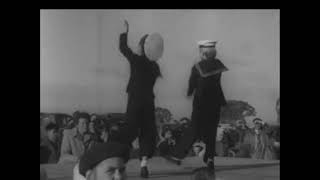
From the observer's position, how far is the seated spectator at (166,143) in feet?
9.86

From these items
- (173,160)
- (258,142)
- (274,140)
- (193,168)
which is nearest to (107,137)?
→ (173,160)

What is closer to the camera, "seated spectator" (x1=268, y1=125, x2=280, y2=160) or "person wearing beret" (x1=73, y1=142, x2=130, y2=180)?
"person wearing beret" (x1=73, y1=142, x2=130, y2=180)

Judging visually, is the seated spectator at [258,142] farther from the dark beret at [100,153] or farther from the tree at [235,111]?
the dark beret at [100,153]

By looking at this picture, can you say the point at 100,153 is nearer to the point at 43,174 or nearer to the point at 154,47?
the point at 43,174

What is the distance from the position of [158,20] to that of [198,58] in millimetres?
367

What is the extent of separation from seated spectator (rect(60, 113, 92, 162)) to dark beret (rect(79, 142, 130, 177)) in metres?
0.04

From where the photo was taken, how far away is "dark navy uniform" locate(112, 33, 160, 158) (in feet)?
9.84

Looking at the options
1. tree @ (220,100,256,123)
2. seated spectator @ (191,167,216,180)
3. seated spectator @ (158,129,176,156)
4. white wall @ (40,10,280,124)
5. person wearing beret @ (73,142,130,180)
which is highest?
white wall @ (40,10,280,124)

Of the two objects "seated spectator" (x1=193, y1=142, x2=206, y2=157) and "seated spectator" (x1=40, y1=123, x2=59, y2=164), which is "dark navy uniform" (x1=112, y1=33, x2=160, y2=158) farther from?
"seated spectator" (x1=40, y1=123, x2=59, y2=164)

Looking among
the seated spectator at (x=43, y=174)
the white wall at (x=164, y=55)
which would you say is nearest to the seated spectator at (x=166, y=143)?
the white wall at (x=164, y=55)

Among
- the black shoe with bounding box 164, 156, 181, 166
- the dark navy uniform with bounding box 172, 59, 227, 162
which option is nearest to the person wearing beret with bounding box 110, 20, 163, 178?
the black shoe with bounding box 164, 156, 181, 166

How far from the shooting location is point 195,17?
304cm

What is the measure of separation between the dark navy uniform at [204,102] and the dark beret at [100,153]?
1.15ft
